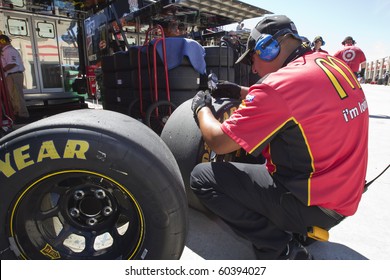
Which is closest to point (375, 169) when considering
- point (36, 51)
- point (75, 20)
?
point (75, 20)

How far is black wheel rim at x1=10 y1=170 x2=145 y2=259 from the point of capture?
1.44 meters

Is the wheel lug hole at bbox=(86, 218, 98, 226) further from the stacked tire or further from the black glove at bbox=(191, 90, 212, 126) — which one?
the stacked tire

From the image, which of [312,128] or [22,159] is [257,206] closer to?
[312,128]

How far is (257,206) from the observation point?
5.74 feet

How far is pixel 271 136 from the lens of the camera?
1.50m

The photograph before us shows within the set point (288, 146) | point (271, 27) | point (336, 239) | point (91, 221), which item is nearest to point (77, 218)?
point (91, 221)

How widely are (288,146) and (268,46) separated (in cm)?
66

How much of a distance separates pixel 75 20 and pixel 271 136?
777cm

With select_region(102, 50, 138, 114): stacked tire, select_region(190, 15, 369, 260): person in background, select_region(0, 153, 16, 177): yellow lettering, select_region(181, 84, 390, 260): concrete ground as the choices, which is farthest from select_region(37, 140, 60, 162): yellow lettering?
select_region(102, 50, 138, 114): stacked tire

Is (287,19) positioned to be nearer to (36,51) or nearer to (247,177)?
(247,177)

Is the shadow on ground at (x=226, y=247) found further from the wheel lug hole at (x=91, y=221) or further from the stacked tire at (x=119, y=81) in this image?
the stacked tire at (x=119, y=81)

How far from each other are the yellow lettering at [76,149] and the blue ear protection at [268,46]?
1.21 meters

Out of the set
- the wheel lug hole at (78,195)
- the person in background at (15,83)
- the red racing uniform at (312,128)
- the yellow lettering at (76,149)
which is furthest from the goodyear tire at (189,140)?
the person in background at (15,83)

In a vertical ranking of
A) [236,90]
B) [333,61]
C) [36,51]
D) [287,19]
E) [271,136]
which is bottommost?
[271,136]
